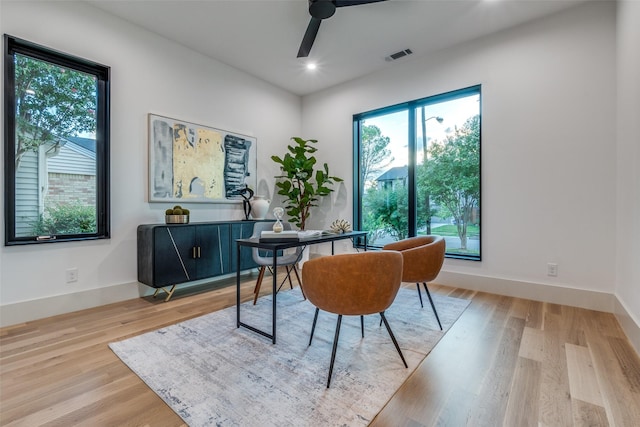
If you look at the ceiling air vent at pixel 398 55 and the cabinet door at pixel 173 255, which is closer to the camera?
the cabinet door at pixel 173 255

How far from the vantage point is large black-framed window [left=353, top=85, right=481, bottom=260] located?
3.51 m

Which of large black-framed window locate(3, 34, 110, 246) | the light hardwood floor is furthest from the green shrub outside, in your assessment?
the light hardwood floor

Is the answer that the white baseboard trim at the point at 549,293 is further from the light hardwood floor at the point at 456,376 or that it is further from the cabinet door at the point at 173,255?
the cabinet door at the point at 173,255

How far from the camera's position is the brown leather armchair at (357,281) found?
157 cm

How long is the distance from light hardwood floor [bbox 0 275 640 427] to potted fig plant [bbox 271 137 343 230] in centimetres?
244

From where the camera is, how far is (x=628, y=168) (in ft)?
7.40

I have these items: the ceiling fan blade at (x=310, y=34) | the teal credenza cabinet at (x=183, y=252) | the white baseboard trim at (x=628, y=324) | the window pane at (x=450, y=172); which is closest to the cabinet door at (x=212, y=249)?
the teal credenza cabinet at (x=183, y=252)

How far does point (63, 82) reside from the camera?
2697mm

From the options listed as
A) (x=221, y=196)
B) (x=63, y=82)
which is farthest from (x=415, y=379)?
(x=63, y=82)

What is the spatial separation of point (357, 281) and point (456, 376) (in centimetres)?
81

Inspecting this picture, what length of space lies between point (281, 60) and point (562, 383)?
424 centimetres

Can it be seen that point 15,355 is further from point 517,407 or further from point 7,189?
point 517,407

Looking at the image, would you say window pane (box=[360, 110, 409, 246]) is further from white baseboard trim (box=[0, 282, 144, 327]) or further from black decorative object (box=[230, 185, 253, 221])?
white baseboard trim (box=[0, 282, 144, 327])

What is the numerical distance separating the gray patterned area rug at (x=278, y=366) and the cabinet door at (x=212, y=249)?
755 millimetres
